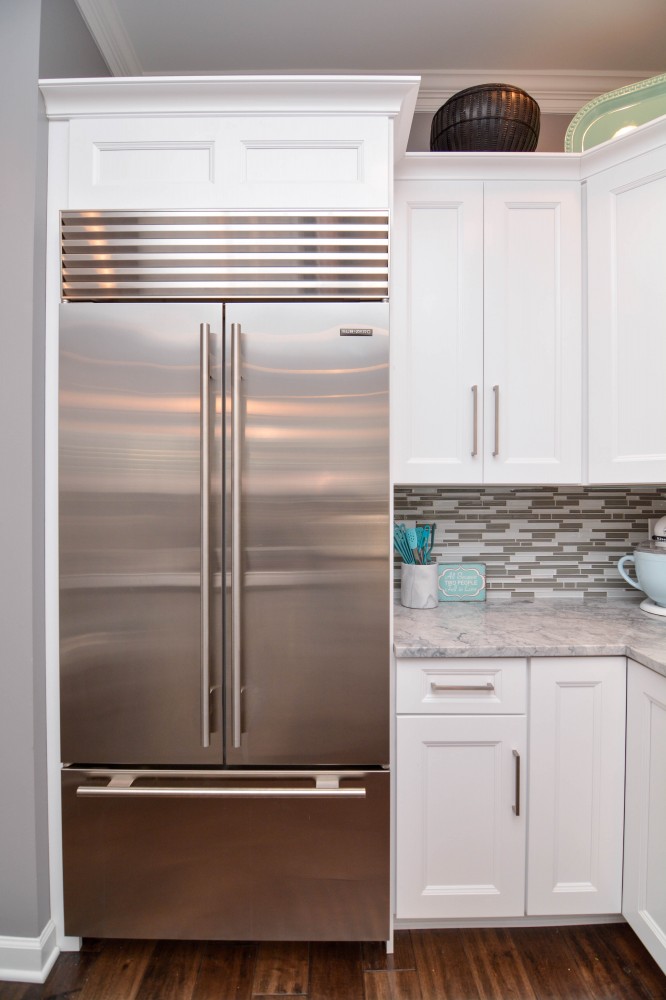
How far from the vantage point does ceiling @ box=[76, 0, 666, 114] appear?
6.15 feet

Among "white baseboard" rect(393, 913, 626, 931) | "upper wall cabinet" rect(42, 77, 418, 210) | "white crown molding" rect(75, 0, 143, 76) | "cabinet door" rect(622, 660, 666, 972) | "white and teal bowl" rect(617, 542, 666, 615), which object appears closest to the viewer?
"cabinet door" rect(622, 660, 666, 972)

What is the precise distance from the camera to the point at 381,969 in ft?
5.15

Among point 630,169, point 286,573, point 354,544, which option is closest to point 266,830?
point 286,573

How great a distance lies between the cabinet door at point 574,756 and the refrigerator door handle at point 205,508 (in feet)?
3.11

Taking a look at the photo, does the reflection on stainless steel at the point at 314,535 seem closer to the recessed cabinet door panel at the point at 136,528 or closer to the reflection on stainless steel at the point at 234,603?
the reflection on stainless steel at the point at 234,603

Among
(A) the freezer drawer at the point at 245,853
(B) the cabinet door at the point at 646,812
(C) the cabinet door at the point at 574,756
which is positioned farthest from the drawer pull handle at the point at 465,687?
(B) the cabinet door at the point at 646,812

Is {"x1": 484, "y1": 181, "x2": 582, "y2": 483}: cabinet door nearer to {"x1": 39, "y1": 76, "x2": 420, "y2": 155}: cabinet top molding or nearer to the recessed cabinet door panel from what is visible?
{"x1": 39, "y1": 76, "x2": 420, "y2": 155}: cabinet top molding

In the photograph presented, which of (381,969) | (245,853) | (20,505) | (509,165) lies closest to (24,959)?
(245,853)

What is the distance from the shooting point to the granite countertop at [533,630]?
161 centimetres

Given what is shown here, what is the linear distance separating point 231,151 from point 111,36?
89 centimetres

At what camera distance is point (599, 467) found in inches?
74.5

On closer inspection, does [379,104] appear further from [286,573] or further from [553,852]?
[553,852]

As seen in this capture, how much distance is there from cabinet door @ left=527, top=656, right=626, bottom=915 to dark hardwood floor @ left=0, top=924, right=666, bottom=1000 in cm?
22

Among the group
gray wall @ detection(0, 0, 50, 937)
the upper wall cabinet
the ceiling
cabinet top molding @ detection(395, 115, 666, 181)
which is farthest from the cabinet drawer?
the ceiling
